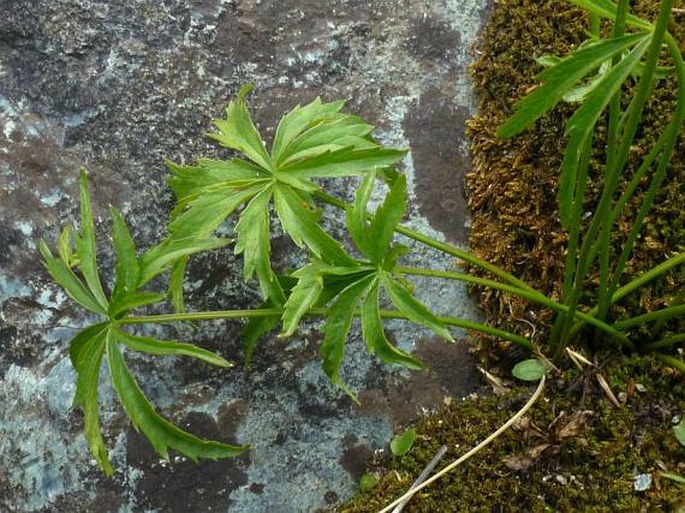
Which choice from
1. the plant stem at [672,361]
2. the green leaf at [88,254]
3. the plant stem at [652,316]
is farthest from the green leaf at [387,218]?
the plant stem at [672,361]

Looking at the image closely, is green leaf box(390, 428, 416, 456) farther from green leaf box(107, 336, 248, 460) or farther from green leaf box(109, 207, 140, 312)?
green leaf box(109, 207, 140, 312)

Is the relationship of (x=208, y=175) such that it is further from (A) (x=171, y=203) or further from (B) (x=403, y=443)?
(B) (x=403, y=443)

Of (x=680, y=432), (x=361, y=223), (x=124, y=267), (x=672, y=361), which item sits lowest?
(x=680, y=432)

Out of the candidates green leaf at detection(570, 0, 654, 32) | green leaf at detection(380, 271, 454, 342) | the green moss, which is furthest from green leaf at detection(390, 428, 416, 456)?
green leaf at detection(570, 0, 654, 32)

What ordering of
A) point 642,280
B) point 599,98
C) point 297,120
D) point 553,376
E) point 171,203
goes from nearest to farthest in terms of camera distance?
point 599,98 < point 297,120 < point 642,280 < point 553,376 < point 171,203

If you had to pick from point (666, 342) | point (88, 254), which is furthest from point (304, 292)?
point (666, 342)

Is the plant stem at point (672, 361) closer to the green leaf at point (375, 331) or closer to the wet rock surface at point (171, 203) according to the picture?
the wet rock surface at point (171, 203)

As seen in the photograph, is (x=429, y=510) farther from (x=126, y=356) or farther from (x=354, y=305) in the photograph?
(x=126, y=356)

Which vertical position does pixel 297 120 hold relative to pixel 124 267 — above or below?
above
